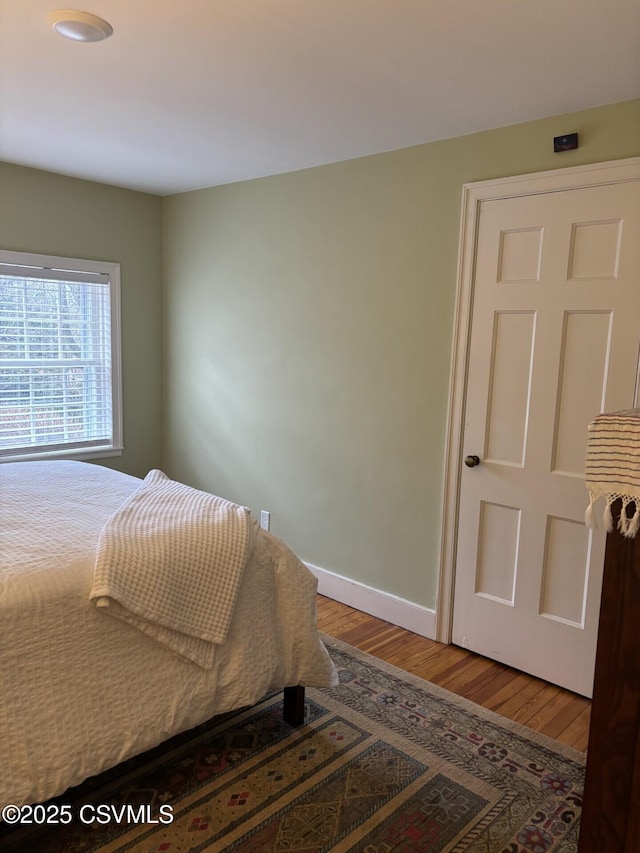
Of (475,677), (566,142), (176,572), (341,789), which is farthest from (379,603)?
(566,142)

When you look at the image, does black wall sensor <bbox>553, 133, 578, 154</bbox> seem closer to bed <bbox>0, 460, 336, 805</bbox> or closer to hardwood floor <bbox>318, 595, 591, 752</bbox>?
bed <bbox>0, 460, 336, 805</bbox>

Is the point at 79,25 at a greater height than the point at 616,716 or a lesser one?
greater

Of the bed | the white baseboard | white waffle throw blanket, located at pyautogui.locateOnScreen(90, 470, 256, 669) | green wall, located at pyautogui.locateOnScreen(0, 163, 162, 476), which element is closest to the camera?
the bed

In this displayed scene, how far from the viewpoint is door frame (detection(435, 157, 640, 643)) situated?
7.93 ft

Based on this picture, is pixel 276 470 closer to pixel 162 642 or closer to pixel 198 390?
pixel 198 390

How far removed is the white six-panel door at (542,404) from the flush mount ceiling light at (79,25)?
162cm

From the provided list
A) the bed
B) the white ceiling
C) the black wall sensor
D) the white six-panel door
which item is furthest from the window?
the black wall sensor

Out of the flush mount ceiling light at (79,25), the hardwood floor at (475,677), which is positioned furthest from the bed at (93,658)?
the flush mount ceiling light at (79,25)

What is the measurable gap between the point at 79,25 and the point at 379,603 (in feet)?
9.02

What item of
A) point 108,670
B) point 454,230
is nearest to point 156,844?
point 108,670

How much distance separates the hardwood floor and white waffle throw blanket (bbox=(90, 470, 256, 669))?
3.94 feet

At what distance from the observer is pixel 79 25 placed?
1.82 meters

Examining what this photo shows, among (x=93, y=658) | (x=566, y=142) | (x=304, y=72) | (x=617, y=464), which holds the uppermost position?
(x=304, y=72)

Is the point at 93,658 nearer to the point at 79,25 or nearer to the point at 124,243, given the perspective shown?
the point at 79,25
